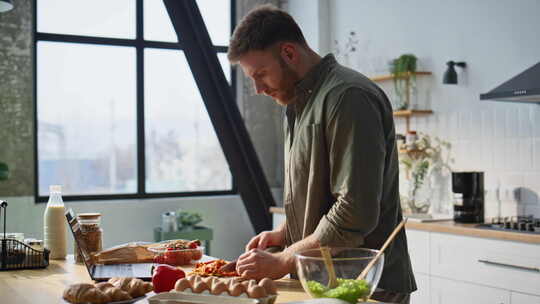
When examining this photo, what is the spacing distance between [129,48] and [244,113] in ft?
4.07

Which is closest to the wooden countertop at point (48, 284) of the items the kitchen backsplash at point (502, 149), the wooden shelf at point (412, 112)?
the kitchen backsplash at point (502, 149)

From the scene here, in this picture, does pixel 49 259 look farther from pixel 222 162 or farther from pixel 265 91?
pixel 222 162

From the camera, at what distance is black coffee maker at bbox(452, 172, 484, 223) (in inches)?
155

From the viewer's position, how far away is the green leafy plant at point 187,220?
552cm

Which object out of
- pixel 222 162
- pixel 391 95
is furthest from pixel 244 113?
pixel 391 95

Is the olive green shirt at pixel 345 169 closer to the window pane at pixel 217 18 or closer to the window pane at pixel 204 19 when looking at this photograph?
the window pane at pixel 204 19

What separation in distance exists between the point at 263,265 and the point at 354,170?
0.36m

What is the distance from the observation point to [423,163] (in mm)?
4609

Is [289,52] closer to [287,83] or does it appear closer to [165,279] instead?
[287,83]

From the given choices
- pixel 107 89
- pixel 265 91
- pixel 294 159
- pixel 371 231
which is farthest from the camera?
pixel 107 89

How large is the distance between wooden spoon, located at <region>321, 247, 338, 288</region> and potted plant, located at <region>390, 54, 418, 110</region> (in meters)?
3.51

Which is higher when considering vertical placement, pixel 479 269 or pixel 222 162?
pixel 222 162

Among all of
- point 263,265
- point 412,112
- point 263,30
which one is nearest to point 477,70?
point 412,112

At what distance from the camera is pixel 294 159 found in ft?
6.68
